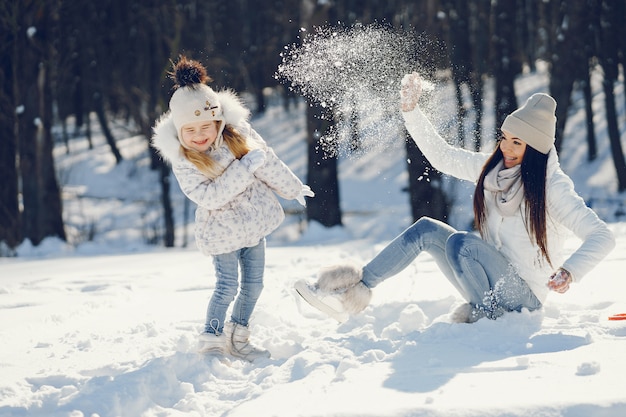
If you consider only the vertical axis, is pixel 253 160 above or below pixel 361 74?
below

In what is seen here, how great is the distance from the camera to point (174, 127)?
4.07 metres

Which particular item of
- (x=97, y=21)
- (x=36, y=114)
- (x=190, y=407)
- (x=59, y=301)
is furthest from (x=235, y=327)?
(x=97, y=21)

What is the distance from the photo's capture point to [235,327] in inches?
164

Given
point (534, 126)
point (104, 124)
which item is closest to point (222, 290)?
point (534, 126)

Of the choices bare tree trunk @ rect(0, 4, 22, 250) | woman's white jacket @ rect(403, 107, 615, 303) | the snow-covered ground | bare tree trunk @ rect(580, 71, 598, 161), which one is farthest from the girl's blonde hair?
bare tree trunk @ rect(580, 71, 598, 161)

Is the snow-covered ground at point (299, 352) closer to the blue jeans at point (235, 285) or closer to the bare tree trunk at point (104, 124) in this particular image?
the blue jeans at point (235, 285)

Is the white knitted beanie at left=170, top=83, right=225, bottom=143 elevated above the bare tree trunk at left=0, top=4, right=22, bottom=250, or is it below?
above

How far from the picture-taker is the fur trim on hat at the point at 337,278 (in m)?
4.31

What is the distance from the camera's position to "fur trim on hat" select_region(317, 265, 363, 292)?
14.1 ft

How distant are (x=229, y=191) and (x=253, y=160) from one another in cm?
20

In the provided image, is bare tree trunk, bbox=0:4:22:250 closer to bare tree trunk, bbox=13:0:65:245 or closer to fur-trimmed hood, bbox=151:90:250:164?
bare tree trunk, bbox=13:0:65:245

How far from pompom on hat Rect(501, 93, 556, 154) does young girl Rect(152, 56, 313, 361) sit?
1172 millimetres

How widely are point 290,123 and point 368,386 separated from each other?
78.7 ft

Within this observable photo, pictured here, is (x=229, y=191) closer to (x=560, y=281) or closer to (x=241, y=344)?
(x=241, y=344)
